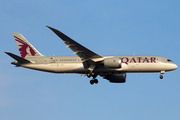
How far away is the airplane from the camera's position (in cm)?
4244

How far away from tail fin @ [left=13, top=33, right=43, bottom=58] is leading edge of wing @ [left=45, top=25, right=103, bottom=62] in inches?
395

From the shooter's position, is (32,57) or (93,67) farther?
(32,57)

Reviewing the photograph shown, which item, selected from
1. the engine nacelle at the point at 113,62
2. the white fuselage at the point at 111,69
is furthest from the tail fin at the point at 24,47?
the engine nacelle at the point at 113,62

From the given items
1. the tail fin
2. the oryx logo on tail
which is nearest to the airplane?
the tail fin

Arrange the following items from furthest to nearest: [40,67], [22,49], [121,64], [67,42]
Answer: [22,49], [40,67], [121,64], [67,42]

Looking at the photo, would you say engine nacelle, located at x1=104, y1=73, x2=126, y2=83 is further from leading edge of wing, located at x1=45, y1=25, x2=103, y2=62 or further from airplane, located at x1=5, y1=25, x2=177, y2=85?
leading edge of wing, located at x1=45, y1=25, x2=103, y2=62

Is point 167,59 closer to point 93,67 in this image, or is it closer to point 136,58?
point 136,58

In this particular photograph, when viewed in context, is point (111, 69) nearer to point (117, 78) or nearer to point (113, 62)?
point (113, 62)

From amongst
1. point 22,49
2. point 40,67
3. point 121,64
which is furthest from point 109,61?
point 22,49

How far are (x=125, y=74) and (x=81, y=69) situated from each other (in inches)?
323

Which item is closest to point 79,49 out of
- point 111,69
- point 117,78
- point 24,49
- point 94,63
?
point 94,63

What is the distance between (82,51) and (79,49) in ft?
1.86

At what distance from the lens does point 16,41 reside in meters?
50.9

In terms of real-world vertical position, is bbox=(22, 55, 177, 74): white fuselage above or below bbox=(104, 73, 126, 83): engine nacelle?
above
